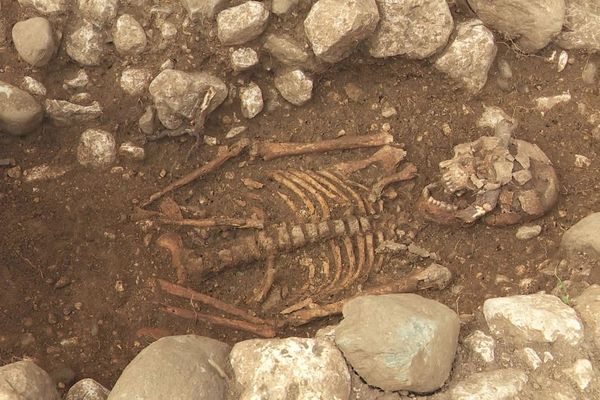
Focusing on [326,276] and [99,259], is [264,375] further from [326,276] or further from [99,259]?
[99,259]

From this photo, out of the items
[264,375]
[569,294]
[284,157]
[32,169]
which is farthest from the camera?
[284,157]

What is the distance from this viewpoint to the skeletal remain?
381 cm

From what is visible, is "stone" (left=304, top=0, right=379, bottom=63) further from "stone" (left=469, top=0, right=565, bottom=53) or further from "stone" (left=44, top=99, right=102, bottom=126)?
"stone" (left=44, top=99, right=102, bottom=126)

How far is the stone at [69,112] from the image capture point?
3.84m

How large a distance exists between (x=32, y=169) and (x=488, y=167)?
3.12m

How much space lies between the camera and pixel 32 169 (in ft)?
12.7

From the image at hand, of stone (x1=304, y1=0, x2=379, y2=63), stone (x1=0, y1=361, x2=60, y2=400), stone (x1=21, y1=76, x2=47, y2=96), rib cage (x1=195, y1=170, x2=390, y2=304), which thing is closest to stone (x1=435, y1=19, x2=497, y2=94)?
stone (x1=304, y1=0, x2=379, y2=63)

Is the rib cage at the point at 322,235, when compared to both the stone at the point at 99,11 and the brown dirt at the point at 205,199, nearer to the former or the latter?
the brown dirt at the point at 205,199

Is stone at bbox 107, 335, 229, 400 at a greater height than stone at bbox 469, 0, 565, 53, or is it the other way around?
stone at bbox 469, 0, 565, 53

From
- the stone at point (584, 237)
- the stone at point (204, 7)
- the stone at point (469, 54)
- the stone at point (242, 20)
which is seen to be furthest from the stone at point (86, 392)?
the stone at point (469, 54)

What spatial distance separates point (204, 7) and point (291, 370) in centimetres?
252

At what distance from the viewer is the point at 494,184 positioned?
12.4ft

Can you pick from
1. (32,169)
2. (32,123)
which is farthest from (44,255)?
(32,123)

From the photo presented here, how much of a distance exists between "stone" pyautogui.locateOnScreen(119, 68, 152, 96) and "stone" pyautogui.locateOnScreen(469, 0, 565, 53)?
→ 2.44 metres
